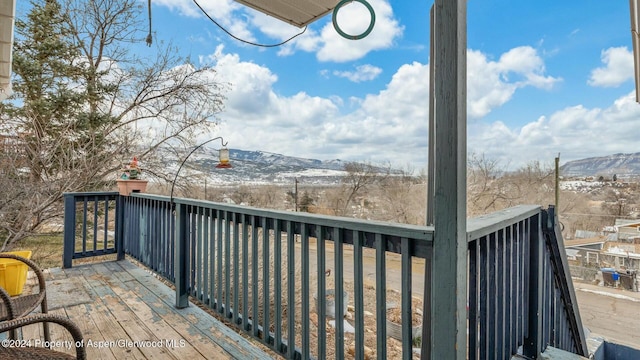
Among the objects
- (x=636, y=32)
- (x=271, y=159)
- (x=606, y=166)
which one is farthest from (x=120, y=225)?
(x=606, y=166)

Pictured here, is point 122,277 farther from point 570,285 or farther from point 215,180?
point 215,180

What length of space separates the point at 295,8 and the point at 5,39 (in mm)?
2095

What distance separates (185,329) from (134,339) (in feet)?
0.98

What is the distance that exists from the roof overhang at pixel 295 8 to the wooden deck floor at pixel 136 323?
2.24 m

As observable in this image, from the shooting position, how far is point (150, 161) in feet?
25.4

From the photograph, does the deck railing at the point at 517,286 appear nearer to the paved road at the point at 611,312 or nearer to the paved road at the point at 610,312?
the paved road at the point at 610,312

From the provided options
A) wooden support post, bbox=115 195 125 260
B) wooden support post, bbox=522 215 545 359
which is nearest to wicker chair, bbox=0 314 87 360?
wooden support post, bbox=522 215 545 359

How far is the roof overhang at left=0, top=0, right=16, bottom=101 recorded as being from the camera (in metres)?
2.17

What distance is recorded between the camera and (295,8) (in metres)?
2.31

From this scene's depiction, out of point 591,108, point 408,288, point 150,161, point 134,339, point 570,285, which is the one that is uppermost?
point 591,108

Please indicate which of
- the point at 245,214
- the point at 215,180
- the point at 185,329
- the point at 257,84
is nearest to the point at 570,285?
the point at 245,214

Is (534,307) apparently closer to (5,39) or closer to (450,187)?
(450,187)

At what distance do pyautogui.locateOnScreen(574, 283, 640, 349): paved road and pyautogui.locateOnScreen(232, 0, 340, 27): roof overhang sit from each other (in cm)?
690

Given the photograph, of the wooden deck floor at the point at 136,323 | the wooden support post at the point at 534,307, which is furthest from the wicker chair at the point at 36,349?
the wooden support post at the point at 534,307
